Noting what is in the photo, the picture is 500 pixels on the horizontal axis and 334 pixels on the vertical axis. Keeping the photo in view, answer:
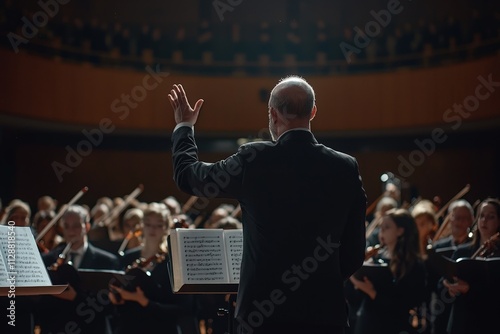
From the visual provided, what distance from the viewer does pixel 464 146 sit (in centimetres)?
1527

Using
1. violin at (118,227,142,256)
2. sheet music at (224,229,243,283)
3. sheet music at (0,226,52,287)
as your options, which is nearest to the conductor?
sheet music at (224,229,243,283)

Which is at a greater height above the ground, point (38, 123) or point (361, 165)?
point (38, 123)

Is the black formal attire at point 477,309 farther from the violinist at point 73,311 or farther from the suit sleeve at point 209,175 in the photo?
the suit sleeve at point 209,175

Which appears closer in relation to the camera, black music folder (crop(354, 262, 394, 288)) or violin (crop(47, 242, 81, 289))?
violin (crop(47, 242, 81, 289))

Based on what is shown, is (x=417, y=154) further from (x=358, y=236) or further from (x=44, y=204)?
(x=358, y=236)

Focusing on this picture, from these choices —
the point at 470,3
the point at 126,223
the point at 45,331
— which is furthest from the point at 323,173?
the point at 470,3

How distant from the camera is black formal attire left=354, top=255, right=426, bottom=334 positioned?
17.3 ft

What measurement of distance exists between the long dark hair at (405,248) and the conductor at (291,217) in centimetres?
259

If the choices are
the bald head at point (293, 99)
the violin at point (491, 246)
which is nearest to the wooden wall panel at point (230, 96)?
the violin at point (491, 246)

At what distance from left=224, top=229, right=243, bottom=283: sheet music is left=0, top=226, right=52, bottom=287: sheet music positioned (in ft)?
3.19

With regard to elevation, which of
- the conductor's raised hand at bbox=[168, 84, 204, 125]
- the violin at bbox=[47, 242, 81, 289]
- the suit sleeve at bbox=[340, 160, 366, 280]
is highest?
the conductor's raised hand at bbox=[168, 84, 204, 125]

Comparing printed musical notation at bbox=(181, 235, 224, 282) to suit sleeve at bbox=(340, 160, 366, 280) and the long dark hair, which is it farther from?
the long dark hair

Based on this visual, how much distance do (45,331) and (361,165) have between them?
1174 centimetres

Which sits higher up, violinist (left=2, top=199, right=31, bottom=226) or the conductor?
the conductor
